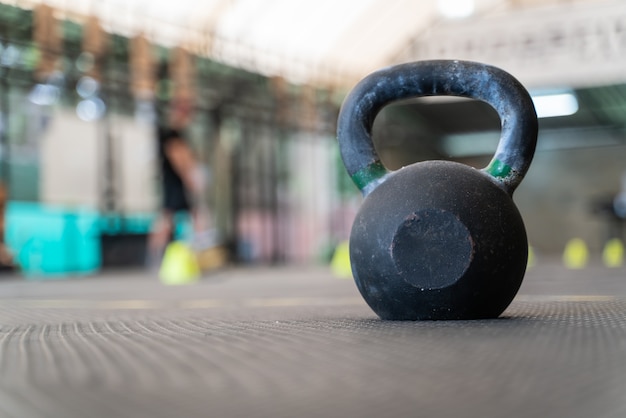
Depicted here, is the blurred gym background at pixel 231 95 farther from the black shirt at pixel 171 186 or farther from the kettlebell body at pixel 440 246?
the kettlebell body at pixel 440 246

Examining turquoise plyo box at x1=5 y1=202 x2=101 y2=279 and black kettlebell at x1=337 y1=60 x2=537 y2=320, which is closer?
black kettlebell at x1=337 y1=60 x2=537 y2=320

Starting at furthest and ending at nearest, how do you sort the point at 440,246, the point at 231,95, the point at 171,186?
the point at 231,95, the point at 171,186, the point at 440,246

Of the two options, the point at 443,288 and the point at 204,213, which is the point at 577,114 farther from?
the point at 443,288

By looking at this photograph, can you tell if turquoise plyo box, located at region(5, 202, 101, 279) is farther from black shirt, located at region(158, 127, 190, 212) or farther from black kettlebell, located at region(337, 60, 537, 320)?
black kettlebell, located at region(337, 60, 537, 320)

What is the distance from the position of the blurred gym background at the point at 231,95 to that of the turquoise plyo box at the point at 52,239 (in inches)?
0.5

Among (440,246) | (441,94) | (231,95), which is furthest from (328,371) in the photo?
(231,95)

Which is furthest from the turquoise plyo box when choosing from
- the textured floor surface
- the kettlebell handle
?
the textured floor surface

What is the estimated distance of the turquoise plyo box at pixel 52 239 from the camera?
20.8ft

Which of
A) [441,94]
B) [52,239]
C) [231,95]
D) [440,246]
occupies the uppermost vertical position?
[231,95]

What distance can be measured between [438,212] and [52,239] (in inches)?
248

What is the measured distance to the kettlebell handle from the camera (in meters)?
1.02

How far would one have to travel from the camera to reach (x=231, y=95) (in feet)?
27.3

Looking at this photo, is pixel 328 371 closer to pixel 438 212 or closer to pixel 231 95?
pixel 438 212

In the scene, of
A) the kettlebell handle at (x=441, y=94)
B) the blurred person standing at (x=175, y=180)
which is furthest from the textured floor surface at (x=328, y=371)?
the blurred person standing at (x=175, y=180)
